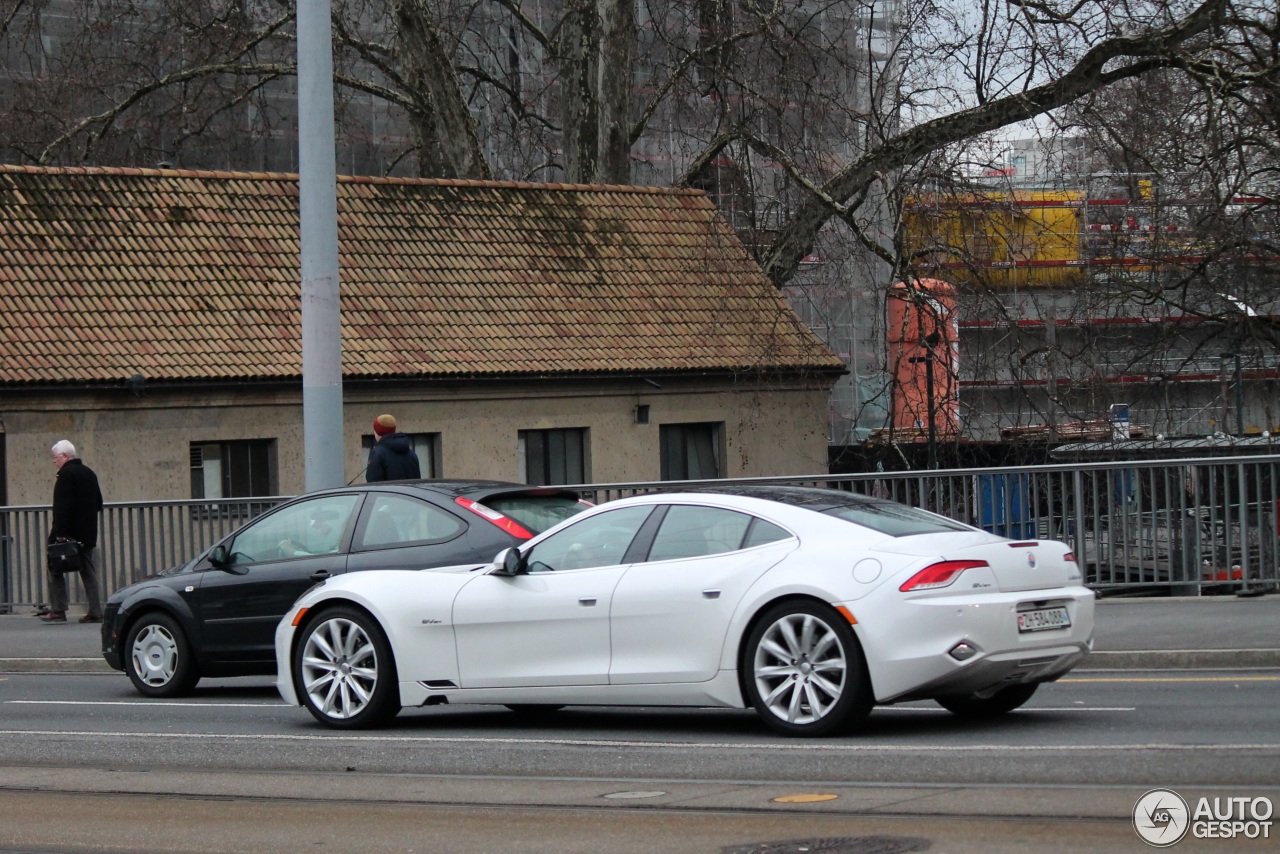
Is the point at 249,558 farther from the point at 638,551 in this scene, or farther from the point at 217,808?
the point at 217,808

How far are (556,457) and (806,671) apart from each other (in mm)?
19461

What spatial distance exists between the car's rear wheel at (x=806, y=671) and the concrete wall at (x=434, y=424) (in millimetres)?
15651

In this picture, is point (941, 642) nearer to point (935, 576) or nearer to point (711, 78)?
point (935, 576)

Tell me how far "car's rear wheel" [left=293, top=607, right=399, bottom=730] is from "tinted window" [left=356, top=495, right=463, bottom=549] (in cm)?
114

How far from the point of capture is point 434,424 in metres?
27.0

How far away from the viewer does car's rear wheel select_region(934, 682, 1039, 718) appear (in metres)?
9.99

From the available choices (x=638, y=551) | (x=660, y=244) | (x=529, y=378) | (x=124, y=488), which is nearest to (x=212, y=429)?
(x=124, y=488)

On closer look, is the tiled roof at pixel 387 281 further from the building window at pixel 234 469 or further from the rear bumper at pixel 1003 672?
the rear bumper at pixel 1003 672

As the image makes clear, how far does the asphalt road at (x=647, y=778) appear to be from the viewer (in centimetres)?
705

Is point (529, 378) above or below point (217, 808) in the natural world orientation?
above

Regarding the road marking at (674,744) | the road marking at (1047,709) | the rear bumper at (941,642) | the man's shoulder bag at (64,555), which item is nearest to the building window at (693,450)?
the man's shoulder bag at (64,555)

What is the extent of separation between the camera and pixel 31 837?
760 cm

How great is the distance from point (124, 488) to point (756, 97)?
11.1 metres

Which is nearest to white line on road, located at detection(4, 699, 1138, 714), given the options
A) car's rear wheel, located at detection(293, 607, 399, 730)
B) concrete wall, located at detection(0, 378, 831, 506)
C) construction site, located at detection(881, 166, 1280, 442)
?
car's rear wheel, located at detection(293, 607, 399, 730)
